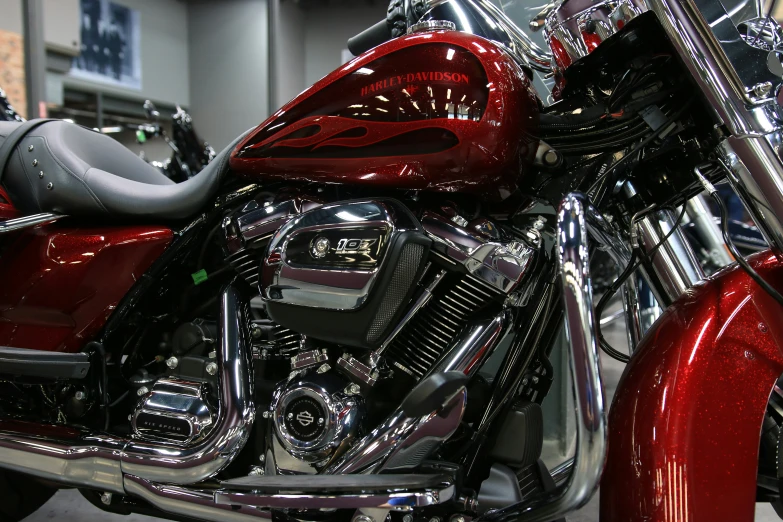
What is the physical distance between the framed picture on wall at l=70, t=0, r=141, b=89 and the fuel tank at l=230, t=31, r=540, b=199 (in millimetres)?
5115

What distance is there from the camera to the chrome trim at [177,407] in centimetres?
130

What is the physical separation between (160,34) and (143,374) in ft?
19.3

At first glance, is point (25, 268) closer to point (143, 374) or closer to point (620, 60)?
point (143, 374)

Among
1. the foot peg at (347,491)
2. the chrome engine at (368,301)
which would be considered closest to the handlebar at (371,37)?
the chrome engine at (368,301)

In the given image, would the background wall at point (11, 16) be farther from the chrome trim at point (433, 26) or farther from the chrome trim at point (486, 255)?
the chrome trim at point (486, 255)

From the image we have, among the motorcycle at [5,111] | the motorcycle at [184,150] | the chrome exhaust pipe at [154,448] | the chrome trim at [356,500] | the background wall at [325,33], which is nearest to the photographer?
the chrome trim at [356,500]


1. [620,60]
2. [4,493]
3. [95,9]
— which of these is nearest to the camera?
[620,60]

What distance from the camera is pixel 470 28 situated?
1403mm

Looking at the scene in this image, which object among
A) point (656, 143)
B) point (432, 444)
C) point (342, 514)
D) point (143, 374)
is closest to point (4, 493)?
point (143, 374)

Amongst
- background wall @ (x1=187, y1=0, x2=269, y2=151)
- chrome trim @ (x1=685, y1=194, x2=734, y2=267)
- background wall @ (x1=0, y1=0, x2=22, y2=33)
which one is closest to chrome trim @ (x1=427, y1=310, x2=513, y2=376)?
chrome trim @ (x1=685, y1=194, x2=734, y2=267)

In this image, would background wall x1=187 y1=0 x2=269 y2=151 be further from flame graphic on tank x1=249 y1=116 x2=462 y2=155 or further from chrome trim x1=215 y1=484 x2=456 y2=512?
chrome trim x1=215 y1=484 x2=456 y2=512

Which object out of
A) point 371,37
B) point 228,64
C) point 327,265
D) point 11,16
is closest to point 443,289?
point 327,265

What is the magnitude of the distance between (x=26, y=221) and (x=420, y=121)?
0.97 m

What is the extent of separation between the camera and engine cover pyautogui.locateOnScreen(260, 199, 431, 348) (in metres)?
1.09
